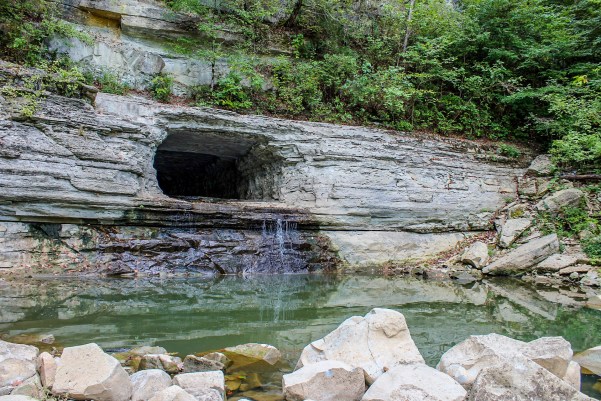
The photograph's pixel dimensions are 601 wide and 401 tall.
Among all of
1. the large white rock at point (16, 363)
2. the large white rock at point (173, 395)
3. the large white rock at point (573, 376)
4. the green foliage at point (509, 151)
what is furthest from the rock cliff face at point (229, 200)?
the large white rock at point (573, 376)

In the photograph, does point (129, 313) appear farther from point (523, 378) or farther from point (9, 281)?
point (523, 378)

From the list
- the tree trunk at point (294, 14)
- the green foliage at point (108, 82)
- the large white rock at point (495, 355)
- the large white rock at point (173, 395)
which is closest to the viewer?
the large white rock at point (173, 395)

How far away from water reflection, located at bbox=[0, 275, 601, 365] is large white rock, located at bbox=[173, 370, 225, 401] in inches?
39.3

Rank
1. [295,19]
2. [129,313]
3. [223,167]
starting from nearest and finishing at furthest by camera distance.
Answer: [129,313]
[295,19]
[223,167]

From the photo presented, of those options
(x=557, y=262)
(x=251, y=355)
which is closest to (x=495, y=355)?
(x=251, y=355)

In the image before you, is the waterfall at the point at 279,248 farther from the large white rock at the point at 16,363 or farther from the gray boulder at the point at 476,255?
the large white rock at the point at 16,363

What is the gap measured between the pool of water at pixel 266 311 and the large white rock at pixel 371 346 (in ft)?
1.68

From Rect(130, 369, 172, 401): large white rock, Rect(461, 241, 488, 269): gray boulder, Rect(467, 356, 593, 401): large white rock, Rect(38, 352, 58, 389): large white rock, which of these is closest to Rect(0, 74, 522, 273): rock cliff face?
Rect(461, 241, 488, 269): gray boulder

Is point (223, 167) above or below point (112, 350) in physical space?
above

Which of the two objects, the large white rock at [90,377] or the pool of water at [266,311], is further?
the pool of water at [266,311]

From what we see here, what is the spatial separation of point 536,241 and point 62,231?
9.89 meters

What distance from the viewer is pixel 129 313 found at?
5102 mm

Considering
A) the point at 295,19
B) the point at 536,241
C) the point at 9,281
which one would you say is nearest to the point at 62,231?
the point at 9,281

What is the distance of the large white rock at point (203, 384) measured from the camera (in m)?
2.64
